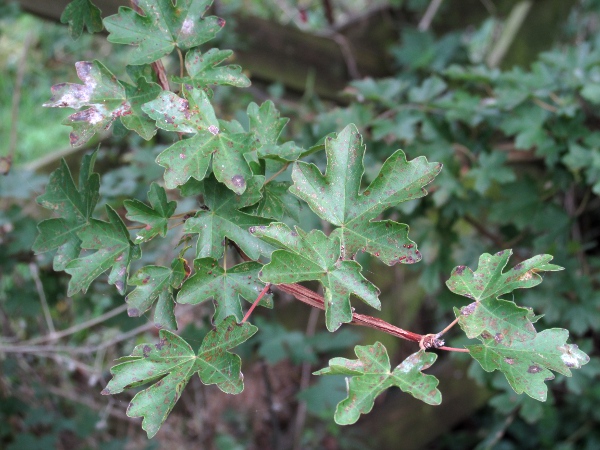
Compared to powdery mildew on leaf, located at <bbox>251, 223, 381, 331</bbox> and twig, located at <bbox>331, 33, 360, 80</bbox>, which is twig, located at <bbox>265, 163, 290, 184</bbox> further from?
twig, located at <bbox>331, 33, 360, 80</bbox>

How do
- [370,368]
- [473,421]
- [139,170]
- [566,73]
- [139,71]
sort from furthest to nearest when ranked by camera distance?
[473,421] < [139,170] < [566,73] < [139,71] < [370,368]

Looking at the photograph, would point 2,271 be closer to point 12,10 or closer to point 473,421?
point 12,10

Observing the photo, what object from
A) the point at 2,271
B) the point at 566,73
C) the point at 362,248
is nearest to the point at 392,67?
the point at 566,73

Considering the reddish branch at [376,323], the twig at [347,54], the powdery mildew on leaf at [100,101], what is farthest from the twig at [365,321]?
the twig at [347,54]

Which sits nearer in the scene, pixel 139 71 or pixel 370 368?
pixel 370 368

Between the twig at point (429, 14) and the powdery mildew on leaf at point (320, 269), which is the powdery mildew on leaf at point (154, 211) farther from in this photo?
the twig at point (429, 14)

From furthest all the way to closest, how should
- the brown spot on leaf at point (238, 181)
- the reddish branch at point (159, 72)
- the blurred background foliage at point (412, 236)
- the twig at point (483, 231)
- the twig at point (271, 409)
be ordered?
the twig at point (271, 409), the twig at point (483, 231), the blurred background foliage at point (412, 236), the reddish branch at point (159, 72), the brown spot on leaf at point (238, 181)
